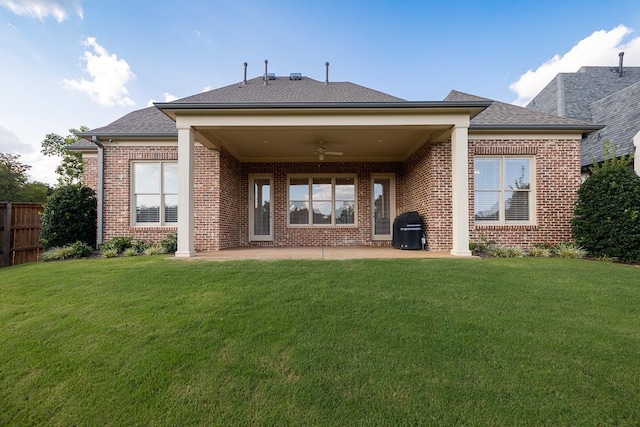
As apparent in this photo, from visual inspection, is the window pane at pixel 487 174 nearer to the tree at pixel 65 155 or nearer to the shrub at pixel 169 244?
the shrub at pixel 169 244

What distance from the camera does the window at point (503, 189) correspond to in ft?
27.5

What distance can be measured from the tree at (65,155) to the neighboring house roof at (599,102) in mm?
29293

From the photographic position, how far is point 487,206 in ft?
27.7

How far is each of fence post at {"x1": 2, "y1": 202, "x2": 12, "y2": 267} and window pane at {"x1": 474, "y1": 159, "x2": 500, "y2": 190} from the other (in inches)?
476

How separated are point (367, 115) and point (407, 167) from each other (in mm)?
3968

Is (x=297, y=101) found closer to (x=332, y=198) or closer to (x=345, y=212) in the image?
(x=332, y=198)

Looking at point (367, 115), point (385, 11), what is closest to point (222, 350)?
point (367, 115)

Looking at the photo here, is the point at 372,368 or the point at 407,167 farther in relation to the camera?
the point at 407,167

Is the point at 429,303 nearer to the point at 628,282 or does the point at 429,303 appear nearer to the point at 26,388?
the point at 628,282

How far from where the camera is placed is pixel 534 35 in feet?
44.5

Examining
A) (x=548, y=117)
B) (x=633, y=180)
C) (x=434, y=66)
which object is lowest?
(x=633, y=180)

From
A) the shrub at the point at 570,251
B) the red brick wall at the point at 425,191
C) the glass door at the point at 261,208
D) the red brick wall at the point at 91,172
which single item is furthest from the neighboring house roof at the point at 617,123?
the red brick wall at the point at 91,172

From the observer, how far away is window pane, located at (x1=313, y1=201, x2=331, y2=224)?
34.8ft

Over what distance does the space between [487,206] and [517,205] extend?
0.79 metres
